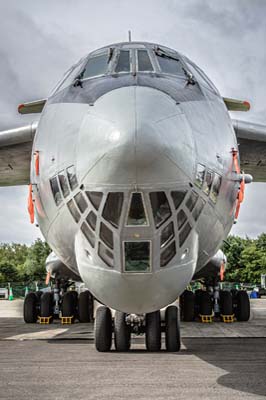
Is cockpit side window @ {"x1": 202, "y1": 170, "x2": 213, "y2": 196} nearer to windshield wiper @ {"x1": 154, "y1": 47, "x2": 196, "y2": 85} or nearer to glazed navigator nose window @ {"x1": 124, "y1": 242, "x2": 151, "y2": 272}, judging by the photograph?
glazed navigator nose window @ {"x1": 124, "y1": 242, "x2": 151, "y2": 272}

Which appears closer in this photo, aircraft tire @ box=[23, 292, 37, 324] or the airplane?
the airplane

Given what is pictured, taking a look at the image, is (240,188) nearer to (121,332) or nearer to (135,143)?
(135,143)

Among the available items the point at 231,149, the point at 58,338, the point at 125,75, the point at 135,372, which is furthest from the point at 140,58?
the point at 58,338

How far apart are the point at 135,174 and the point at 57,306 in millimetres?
10427

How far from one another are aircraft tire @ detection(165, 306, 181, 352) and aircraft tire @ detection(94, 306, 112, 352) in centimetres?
81

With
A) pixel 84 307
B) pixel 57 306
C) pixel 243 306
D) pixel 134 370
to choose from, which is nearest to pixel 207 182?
pixel 134 370

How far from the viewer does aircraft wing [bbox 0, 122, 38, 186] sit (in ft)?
32.1

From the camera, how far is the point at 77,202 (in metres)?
5.24

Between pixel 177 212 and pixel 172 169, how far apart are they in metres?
0.45

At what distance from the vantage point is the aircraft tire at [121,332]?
24.8 feet

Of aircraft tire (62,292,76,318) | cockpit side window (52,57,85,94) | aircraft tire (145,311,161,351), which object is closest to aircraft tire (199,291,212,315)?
aircraft tire (62,292,76,318)

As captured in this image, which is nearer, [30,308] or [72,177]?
[72,177]

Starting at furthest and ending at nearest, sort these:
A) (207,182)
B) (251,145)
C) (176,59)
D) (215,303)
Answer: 1. (215,303)
2. (251,145)
3. (176,59)
4. (207,182)

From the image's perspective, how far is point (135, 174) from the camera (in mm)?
4758
